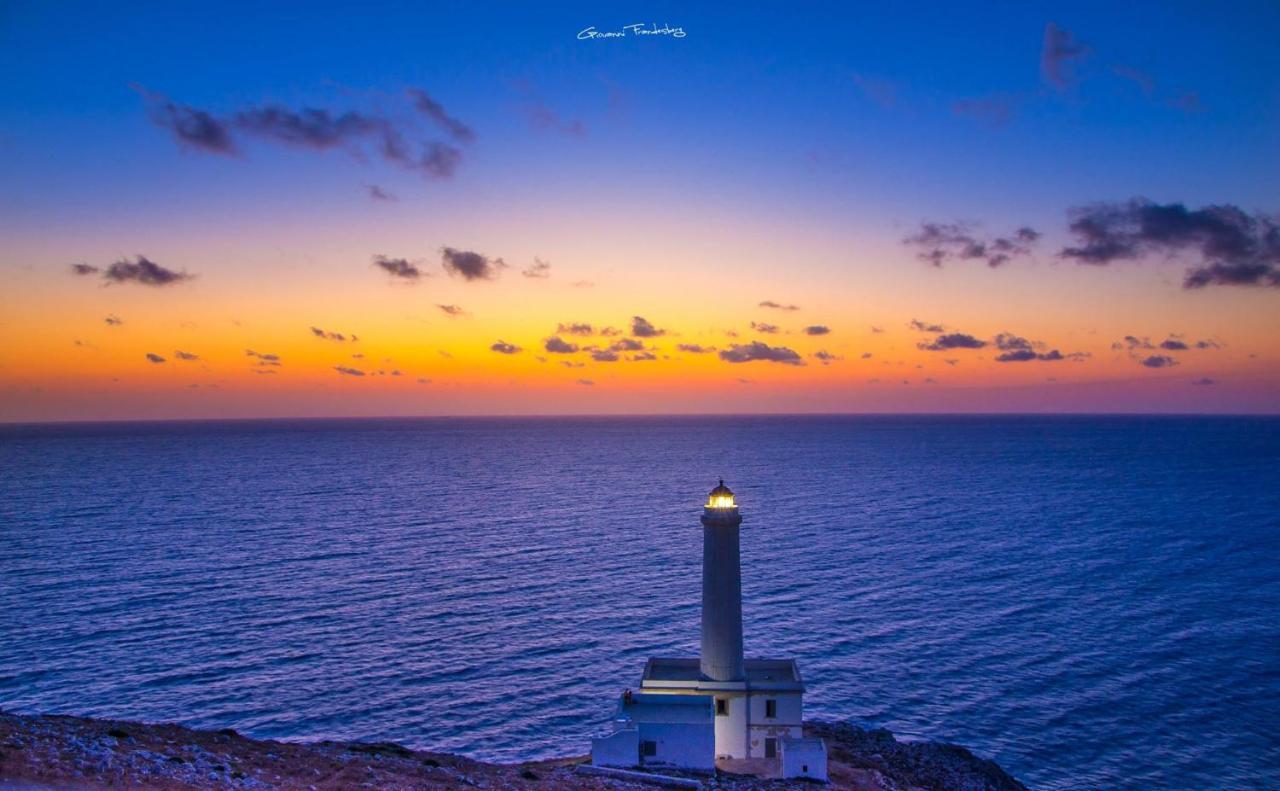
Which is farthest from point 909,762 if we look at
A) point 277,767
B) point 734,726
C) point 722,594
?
point 277,767

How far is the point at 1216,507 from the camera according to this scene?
395 feet

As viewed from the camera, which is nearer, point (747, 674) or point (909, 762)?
point (909, 762)

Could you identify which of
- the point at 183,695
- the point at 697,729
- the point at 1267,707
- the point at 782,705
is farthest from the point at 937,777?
the point at 183,695

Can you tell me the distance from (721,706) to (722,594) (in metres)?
4.63

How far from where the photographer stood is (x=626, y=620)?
202 feet

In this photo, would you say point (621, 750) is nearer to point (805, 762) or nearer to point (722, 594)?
point (805, 762)

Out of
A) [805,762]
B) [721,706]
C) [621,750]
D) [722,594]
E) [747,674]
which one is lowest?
[805,762]

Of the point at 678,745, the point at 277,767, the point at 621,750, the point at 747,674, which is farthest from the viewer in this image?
the point at 747,674

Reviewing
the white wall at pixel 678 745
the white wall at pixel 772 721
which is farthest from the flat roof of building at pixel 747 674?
the white wall at pixel 678 745

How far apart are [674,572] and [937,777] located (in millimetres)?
43912

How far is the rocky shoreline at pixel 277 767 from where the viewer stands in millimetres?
22453

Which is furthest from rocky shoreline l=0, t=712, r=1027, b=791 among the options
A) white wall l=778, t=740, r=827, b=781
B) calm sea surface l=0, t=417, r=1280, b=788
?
calm sea surface l=0, t=417, r=1280, b=788

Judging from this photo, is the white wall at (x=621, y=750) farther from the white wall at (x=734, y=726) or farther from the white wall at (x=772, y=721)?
the white wall at (x=772, y=721)

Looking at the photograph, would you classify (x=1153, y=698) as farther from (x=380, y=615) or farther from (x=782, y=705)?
(x=380, y=615)
